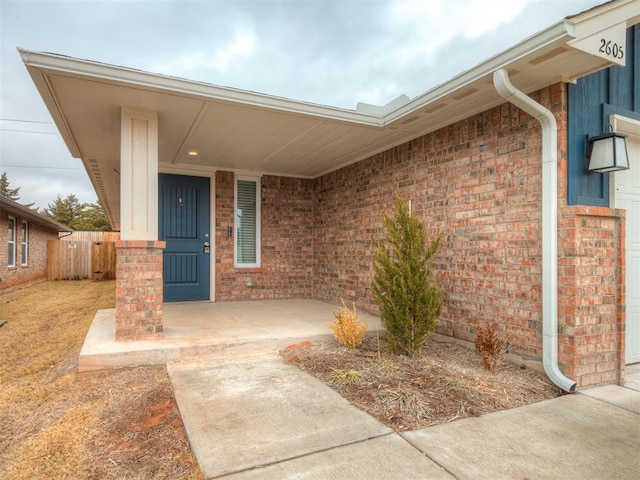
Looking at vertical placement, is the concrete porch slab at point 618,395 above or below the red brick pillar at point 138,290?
below

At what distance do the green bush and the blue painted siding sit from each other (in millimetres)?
1285

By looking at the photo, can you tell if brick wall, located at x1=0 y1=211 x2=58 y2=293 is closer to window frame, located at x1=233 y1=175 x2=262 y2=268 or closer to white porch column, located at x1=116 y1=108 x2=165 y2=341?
window frame, located at x1=233 y1=175 x2=262 y2=268

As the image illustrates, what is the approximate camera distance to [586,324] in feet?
10.7

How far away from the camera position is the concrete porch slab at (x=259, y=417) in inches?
82.9

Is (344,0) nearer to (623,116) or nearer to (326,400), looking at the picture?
(623,116)

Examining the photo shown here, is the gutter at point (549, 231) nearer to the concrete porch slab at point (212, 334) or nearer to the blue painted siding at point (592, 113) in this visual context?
the blue painted siding at point (592, 113)

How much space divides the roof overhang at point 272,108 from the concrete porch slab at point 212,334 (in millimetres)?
2362

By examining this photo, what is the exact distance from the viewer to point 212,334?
4340 millimetres

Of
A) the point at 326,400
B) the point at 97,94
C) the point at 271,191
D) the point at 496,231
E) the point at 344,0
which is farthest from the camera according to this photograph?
the point at 344,0

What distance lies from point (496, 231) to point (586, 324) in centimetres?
111

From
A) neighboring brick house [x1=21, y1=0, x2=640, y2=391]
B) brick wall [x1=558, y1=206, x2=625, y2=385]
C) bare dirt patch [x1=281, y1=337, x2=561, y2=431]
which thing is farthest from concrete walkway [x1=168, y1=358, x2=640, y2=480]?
neighboring brick house [x1=21, y1=0, x2=640, y2=391]

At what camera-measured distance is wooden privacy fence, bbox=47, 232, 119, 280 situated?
14.8 metres

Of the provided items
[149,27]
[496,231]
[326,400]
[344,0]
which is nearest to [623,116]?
[496,231]

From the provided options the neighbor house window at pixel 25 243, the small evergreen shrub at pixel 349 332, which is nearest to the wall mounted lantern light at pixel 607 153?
the small evergreen shrub at pixel 349 332
